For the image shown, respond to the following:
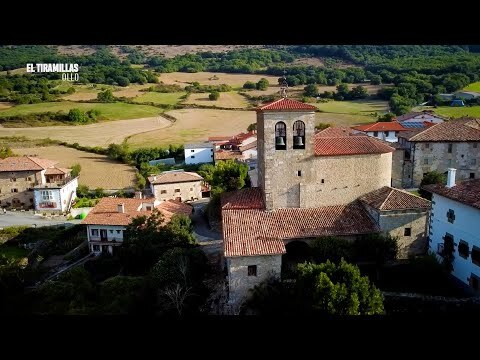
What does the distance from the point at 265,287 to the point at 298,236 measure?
3063mm

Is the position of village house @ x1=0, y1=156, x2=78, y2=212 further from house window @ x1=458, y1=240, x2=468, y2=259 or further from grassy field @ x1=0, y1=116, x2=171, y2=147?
house window @ x1=458, y1=240, x2=468, y2=259

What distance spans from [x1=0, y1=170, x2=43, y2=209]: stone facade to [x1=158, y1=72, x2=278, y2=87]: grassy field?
46607mm

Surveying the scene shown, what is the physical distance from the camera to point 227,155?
5122 centimetres

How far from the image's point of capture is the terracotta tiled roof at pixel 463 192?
16397 mm

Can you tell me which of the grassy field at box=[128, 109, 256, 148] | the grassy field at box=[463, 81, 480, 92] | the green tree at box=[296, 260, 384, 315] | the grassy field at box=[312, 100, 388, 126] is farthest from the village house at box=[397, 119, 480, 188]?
the grassy field at box=[463, 81, 480, 92]

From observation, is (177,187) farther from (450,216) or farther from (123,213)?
(450,216)

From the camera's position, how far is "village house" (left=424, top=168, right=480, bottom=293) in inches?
638

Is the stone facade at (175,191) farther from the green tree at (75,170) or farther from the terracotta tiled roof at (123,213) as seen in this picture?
the green tree at (75,170)

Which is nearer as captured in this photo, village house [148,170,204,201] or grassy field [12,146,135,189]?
village house [148,170,204,201]

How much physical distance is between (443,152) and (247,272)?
24.4m

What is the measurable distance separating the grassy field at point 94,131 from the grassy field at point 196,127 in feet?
7.07

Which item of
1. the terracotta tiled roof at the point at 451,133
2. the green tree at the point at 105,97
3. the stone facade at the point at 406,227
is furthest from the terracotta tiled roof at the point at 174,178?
the green tree at the point at 105,97
